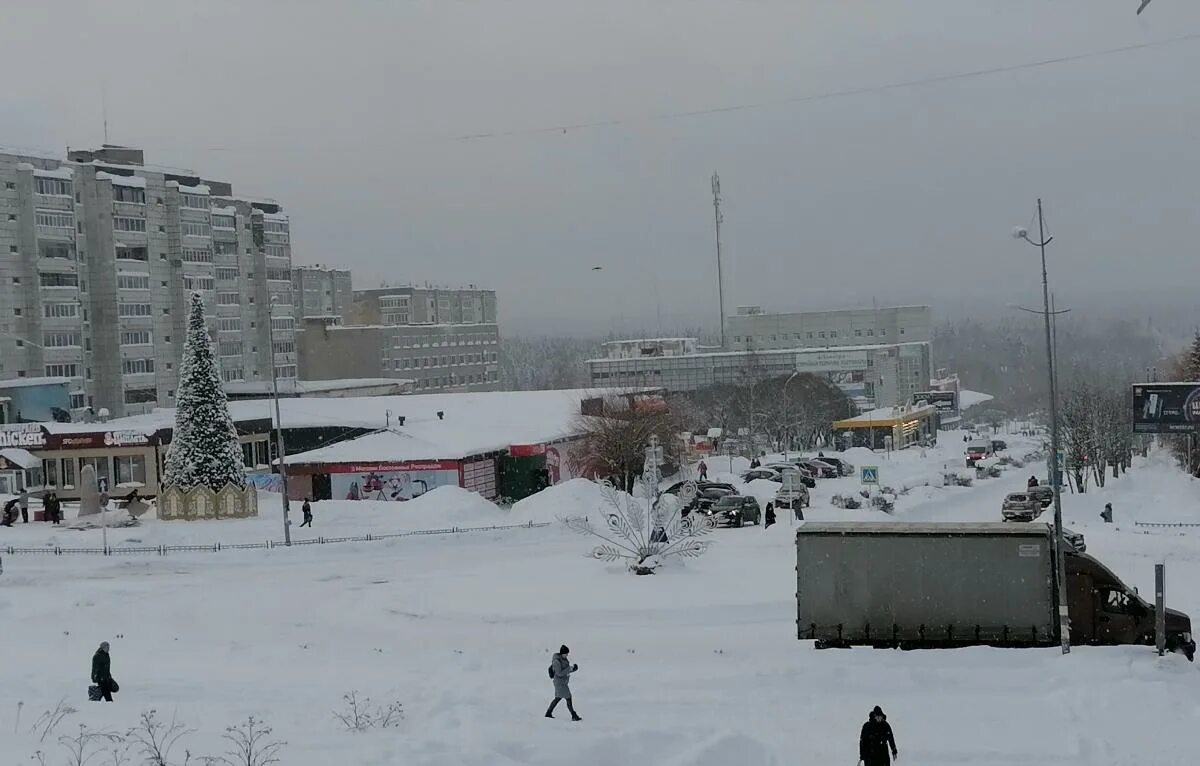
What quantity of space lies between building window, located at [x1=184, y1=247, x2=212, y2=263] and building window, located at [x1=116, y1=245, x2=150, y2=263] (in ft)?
11.3

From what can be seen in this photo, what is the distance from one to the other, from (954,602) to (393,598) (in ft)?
42.8

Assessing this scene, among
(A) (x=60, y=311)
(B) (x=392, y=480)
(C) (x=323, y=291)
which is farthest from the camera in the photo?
(C) (x=323, y=291)

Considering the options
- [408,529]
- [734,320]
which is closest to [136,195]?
[408,529]

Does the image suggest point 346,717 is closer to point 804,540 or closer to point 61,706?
point 61,706

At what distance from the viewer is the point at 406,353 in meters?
154

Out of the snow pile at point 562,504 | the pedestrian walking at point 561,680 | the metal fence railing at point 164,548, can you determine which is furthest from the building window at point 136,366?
the pedestrian walking at point 561,680

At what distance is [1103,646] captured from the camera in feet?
66.7

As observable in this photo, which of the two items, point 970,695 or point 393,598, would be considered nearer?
point 970,695

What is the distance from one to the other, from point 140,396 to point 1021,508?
2365 inches

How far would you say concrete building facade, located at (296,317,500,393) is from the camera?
448 feet

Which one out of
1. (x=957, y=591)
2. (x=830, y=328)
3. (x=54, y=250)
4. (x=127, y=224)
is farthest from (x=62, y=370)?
(x=830, y=328)

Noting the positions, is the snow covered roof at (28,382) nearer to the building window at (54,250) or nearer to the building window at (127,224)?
the building window at (54,250)

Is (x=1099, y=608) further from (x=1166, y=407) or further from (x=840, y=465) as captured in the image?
(x=840, y=465)

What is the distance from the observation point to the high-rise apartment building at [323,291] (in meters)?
174
